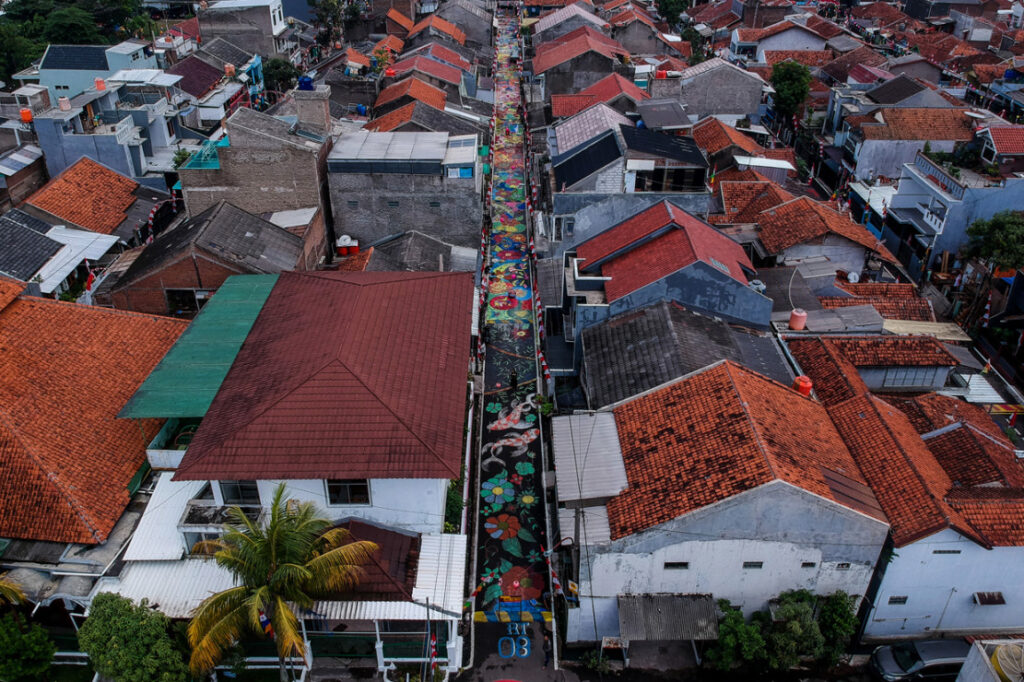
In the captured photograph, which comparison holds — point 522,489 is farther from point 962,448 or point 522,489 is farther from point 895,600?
point 962,448

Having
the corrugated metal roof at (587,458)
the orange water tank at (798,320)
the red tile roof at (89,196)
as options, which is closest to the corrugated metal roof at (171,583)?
the corrugated metal roof at (587,458)

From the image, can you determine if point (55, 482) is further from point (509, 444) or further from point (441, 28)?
point (441, 28)

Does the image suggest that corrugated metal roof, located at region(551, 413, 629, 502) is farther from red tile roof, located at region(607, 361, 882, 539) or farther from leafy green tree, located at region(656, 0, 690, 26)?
leafy green tree, located at region(656, 0, 690, 26)

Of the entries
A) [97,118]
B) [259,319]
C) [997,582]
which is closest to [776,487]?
[997,582]

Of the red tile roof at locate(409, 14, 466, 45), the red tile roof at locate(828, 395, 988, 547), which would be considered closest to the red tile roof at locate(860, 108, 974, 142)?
the red tile roof at locate(828, 395, 988, 547)

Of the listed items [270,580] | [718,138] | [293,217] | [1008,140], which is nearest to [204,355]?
[270,580]

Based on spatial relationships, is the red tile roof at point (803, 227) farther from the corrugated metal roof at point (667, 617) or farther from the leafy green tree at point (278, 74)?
the leafy green tree at point (278, 74)
